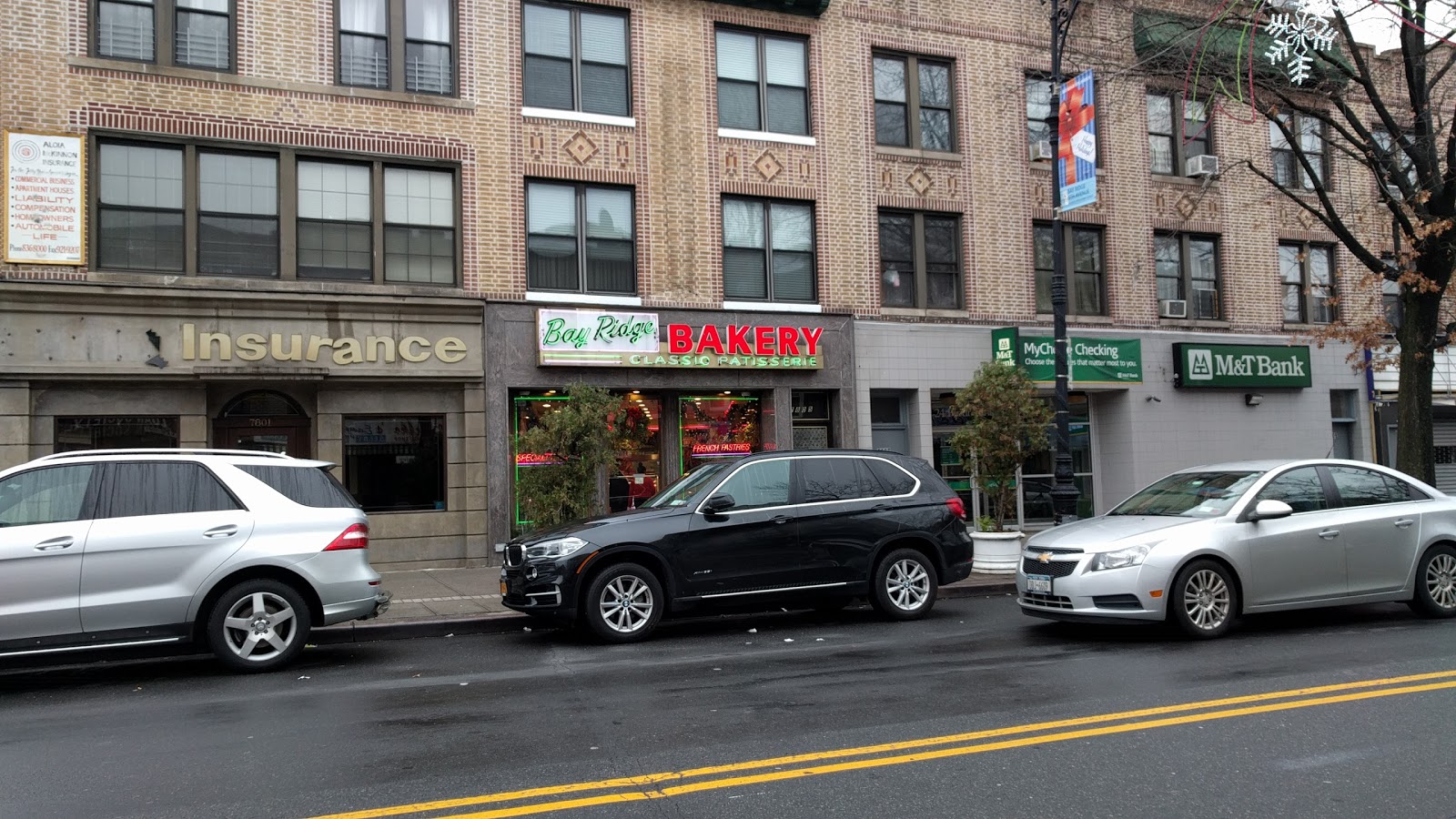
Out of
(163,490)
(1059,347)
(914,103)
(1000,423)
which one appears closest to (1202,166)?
(914,103)

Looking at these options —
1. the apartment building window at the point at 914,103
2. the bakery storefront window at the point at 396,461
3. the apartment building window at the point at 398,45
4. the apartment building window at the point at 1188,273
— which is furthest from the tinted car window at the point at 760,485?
the apartment building window at the point at 1188,273

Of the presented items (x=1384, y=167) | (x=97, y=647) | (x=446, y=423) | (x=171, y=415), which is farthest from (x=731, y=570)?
(x=1384, y=167)

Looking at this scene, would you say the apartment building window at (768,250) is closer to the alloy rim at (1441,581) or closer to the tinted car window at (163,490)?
the alloy rim at (1441,581)

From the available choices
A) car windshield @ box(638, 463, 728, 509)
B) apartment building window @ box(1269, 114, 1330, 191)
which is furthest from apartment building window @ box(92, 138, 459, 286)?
apartment building window @ box(1269, 114, 1330, 191)

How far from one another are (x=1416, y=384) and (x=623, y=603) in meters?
13.2

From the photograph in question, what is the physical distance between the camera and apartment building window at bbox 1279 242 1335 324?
22719mm

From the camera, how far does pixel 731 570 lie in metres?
10.0

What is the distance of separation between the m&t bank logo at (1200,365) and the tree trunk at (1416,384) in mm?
4816

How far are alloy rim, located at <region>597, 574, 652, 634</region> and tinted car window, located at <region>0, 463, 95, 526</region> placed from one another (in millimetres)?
4222

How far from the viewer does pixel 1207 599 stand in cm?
905

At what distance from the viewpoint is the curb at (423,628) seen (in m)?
10.3

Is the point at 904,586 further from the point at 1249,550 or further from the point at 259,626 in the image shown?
the point at 259,626

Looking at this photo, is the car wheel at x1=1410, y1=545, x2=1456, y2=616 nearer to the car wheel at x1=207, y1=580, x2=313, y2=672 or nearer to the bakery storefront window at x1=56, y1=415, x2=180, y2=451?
the car wheel at x1=207, y1=580, x2=313, y2=672

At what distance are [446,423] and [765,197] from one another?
260 inches
